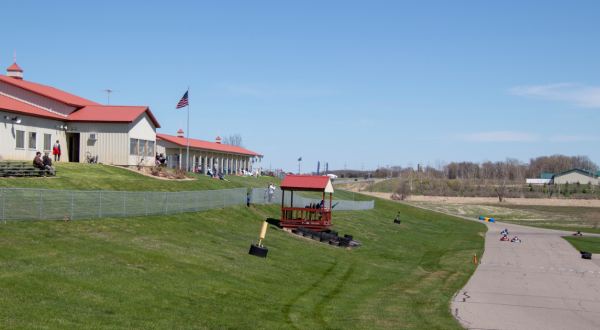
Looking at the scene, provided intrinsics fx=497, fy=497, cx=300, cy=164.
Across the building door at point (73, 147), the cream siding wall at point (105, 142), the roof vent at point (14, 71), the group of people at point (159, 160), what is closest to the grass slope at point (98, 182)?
the cream siding wall at point (105, 142)

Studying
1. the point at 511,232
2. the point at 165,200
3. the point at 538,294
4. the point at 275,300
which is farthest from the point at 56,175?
the point at 511,232

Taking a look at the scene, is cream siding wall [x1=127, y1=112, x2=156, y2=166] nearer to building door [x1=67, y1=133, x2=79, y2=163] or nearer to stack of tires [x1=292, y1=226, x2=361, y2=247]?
building door [x1=67, y1=133, x2=79, y2=163]

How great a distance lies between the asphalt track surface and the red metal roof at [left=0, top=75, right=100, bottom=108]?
39.1 m

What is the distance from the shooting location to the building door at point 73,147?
47.2m

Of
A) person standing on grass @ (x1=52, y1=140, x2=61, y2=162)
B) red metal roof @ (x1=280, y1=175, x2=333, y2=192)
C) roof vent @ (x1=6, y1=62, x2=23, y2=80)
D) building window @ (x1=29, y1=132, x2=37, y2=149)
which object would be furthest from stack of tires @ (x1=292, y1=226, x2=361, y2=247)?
roof vent @ (x1=6, y1=62, x2=23, y2=80)

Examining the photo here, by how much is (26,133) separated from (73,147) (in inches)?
296

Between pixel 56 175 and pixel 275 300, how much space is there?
23.4m

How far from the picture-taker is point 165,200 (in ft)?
99.8

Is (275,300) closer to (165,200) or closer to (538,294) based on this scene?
(538,294)

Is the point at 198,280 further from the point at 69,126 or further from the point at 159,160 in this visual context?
the point at 69,126

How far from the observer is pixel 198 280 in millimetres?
17844

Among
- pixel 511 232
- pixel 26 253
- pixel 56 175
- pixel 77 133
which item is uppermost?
pixel 77 133

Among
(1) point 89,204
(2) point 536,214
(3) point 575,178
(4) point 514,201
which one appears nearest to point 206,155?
(1) point 89,204

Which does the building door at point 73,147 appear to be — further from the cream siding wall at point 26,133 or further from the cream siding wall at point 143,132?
the cream siding wall at point 143,132
